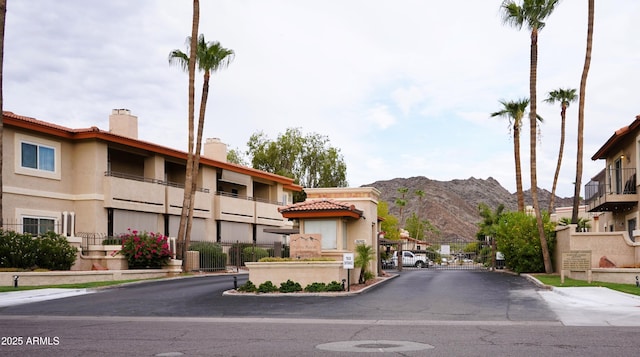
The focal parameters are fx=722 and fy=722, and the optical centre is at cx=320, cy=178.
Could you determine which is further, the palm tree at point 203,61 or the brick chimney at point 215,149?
the brick chimney at point 215,149

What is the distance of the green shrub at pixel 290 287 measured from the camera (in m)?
25.5

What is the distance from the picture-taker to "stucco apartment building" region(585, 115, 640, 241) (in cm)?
3506

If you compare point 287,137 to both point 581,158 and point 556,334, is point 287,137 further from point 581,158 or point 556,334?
point 556,334

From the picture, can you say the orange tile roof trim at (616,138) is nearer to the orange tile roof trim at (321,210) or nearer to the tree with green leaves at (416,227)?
the orange tile roof trim at (321,210)

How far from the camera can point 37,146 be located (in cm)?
3625

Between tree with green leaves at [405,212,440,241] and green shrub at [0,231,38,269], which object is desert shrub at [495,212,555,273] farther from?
tree with green leaves at [405,212,440,241]

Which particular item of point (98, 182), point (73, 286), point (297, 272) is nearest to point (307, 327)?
point (297, 272)

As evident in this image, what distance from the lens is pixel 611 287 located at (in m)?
24.7

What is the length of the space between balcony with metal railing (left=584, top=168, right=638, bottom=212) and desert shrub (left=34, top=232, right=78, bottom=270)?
25.9 m

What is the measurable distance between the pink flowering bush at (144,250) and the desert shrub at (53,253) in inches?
142

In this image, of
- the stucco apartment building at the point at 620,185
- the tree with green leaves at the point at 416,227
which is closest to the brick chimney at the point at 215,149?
the stucco apartment building at the point at 620,185

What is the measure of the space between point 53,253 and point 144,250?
5.53 metres

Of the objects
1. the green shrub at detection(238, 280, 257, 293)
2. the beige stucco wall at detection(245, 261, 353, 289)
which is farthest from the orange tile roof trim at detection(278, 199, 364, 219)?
the green shrub at detection(238, 280, 257, 293)

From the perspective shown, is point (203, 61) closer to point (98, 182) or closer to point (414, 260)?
point (98, 182)
